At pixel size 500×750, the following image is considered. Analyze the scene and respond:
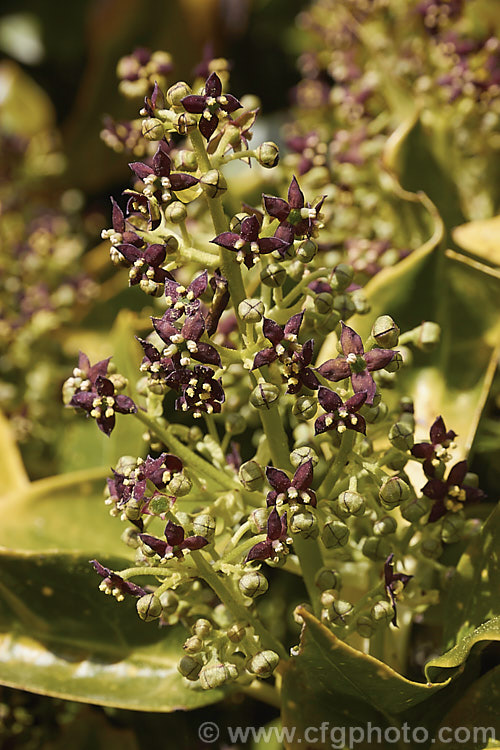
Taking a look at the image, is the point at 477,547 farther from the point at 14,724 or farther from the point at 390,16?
the point at 390,16

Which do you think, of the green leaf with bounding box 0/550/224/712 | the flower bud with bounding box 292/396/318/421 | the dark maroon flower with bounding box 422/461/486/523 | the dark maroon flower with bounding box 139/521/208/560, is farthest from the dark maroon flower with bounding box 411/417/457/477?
the green leaf with bounding box 0/550/224/712

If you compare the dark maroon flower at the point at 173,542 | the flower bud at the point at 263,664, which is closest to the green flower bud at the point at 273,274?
the dark maroon flower at the point at 173,542

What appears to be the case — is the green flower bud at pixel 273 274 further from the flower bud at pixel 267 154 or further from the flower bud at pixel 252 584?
the flower bud at pixel 252 584

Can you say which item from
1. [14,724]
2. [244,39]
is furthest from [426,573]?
[244,39]

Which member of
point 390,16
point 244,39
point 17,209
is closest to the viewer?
point 390,16

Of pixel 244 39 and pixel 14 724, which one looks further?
pixel 244 39

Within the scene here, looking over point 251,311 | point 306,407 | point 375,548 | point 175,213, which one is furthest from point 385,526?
point 175,213
